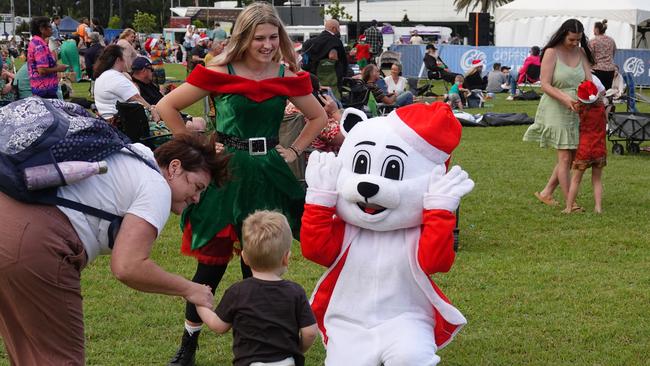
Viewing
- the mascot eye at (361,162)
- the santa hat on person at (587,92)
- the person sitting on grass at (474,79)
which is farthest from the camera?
the person sitting on grass at (474,79)

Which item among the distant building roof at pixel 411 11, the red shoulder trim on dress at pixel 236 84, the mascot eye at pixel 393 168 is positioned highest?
the distant building roof at pixel 411 11

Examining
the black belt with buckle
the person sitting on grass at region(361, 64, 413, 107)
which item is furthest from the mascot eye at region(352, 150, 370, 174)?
the person sitting on grass at region(361, 64, 413, 107)

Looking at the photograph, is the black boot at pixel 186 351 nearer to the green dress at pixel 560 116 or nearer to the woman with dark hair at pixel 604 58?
the green dress at pixel 560 116

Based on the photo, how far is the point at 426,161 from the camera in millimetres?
4391

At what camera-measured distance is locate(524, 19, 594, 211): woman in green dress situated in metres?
8.91

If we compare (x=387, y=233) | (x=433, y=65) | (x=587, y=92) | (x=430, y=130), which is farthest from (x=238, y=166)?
(x=433, y=65)

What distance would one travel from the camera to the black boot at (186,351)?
514 centimetres

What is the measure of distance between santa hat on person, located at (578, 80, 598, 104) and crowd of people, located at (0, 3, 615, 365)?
0.11 metres

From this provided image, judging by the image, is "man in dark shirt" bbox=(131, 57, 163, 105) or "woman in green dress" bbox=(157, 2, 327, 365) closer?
"woman in green dress" bbox=(157, 2, 327, 365)

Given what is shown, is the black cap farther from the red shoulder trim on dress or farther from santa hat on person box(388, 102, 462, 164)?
santa hat on person box(388, 102, 462, 164)

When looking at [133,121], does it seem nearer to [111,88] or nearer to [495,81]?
[111,88]

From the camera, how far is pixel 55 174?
10.7 feet

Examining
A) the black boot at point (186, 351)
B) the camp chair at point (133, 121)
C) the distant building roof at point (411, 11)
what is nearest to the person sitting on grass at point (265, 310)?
the black boot at point (186, 351)

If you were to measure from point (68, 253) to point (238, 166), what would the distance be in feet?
5.87
